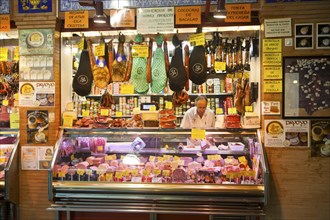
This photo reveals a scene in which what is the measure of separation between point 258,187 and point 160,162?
137 centimetres

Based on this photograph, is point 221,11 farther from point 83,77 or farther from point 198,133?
point 83,77

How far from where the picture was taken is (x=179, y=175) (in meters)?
4.60

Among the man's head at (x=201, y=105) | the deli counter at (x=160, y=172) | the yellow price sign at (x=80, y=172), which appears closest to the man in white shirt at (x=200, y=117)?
the man's head at (x=201, y=105)

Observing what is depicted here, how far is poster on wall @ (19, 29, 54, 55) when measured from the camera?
199 inches

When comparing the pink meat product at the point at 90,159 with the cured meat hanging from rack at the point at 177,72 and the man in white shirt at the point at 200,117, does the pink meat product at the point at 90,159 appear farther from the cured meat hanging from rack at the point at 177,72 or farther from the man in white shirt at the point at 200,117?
the man in white shirt at the point at 200,117

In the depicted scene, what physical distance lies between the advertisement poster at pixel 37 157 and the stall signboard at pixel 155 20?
7.43ft

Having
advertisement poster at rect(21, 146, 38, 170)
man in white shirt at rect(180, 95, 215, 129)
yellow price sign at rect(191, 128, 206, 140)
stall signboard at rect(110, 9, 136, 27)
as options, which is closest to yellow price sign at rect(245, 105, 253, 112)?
man in white shirt at rect(180, 95, 215, 129)

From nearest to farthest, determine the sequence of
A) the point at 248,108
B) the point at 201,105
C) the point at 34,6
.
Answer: the point at 34,6 < the point at 248,108 < the point at 201,105

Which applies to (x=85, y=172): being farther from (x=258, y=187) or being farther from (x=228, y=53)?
(x=228, y=53)

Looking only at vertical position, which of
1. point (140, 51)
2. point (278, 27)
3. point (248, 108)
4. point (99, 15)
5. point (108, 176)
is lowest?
point (108, 176)

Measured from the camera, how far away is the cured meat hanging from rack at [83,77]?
16.5ft

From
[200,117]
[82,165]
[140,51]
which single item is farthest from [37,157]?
[200,117]

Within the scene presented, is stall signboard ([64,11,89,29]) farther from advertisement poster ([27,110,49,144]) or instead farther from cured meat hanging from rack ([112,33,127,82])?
advertisement poster ([27,110,49,144])

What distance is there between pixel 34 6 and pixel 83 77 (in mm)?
1290
